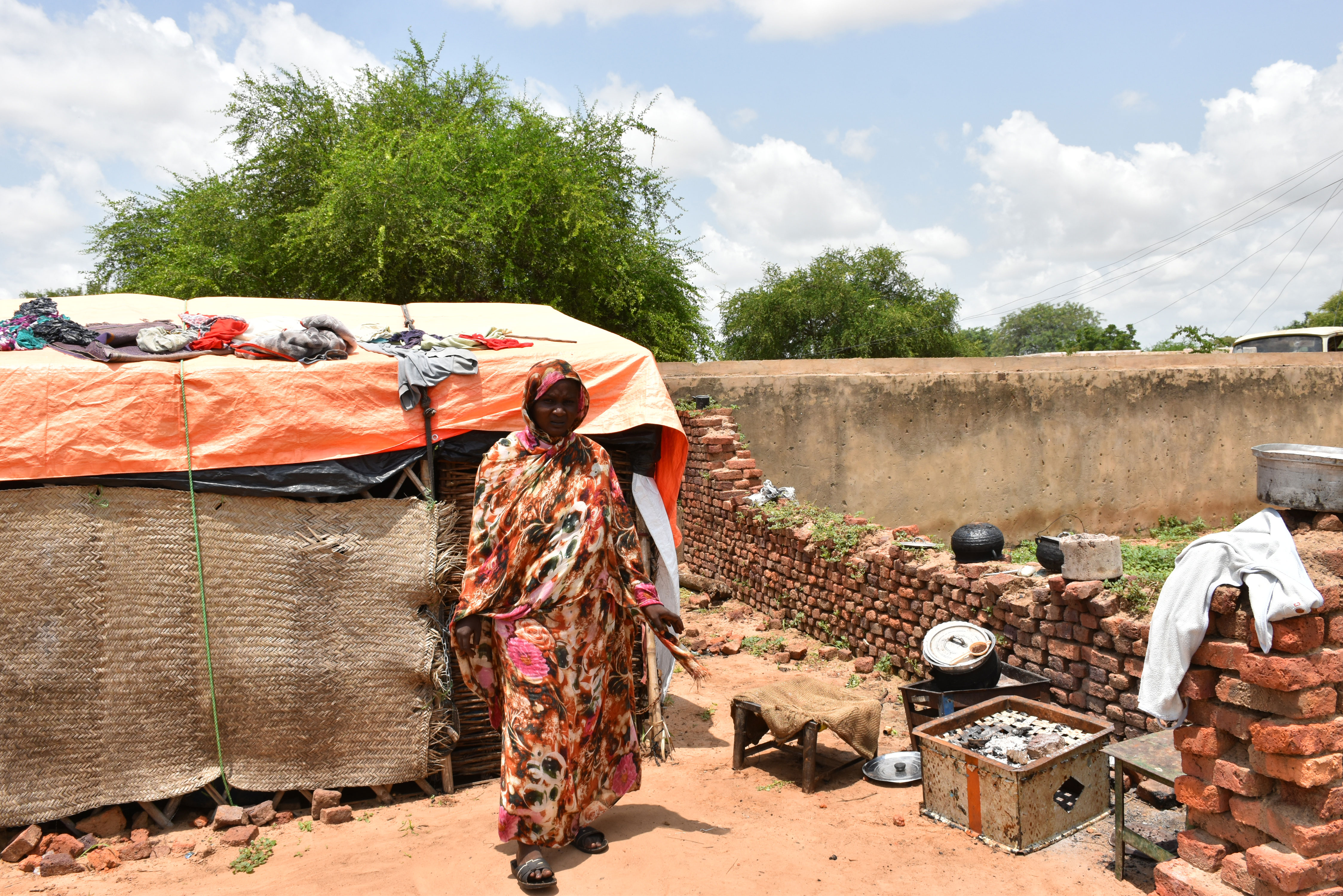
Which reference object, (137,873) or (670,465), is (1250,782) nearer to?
(670,465)

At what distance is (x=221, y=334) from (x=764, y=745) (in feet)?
12.0

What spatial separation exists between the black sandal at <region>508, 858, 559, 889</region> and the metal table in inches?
89.4

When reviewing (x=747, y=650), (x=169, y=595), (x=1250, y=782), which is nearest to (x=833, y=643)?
(x=747, y=650)

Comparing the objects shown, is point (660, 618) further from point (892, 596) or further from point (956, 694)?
point (892, 596)

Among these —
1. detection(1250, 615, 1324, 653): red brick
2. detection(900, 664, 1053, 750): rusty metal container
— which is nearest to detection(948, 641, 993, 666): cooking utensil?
detection(900, 664, 1053, 750): rusty metal container

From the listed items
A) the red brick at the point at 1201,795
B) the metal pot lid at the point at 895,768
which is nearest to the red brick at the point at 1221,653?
the red brick at the point at 1201,795

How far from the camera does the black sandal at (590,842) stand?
3611 mm

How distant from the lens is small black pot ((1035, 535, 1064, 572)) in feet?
18.8

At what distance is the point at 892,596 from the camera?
6324mm

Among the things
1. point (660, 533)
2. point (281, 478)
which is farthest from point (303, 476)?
point (660, 533)

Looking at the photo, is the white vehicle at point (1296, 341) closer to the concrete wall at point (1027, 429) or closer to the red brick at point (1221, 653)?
the concrete wall at point (1027, 429)

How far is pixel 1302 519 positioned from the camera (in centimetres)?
449

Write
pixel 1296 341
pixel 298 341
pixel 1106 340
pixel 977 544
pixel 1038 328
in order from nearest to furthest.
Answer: pixel 298 341 → pixel 977 544 → pixel 1296 341 → pixel 1106 340 → pixel 1038 328

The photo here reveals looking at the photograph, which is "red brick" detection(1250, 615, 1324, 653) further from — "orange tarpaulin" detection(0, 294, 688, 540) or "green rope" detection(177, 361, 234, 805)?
"green rope" detection(177, 361, 234, 805)
